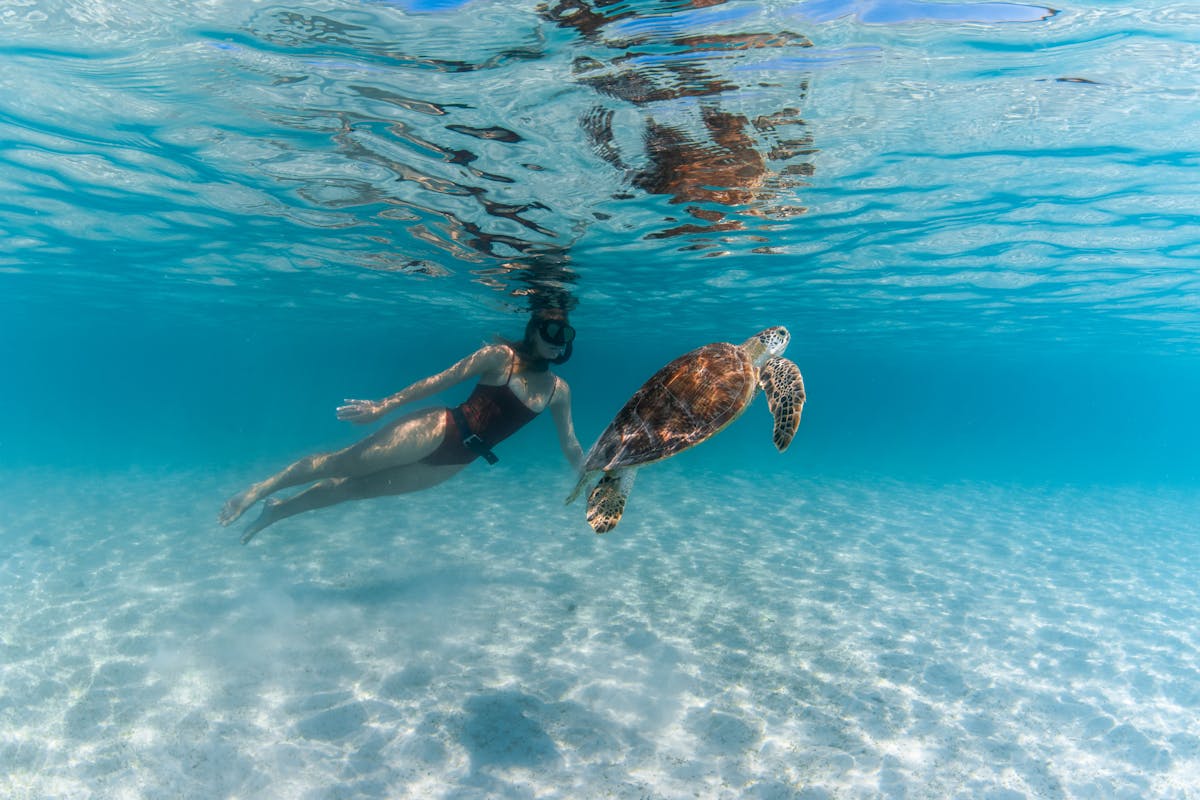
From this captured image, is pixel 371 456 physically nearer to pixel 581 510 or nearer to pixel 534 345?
pixel 534 345

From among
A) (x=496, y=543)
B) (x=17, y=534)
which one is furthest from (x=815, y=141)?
(x=17, y=534)

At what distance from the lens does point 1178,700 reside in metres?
8.07

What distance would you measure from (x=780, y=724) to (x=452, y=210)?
38.4 ft

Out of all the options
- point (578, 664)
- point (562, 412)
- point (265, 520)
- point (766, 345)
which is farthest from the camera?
point (265, 520)

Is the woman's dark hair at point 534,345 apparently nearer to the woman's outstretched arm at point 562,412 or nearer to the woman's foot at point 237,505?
the woman's outstretched arm at point 562,412

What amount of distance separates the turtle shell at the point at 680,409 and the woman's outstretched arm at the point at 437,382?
328 cm

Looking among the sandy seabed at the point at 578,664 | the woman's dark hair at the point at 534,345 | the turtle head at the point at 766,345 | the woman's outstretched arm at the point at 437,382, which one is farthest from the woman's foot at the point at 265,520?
the turtle head at the point at 766,345

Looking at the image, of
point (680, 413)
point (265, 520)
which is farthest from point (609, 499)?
point (265, 520)

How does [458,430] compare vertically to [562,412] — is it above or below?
below

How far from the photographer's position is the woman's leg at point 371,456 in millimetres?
8391

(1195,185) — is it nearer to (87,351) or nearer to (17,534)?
(17,534)

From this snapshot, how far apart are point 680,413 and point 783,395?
2.88 ft

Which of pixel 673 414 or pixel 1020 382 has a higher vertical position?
pixel 673 414

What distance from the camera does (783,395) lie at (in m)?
4.70
